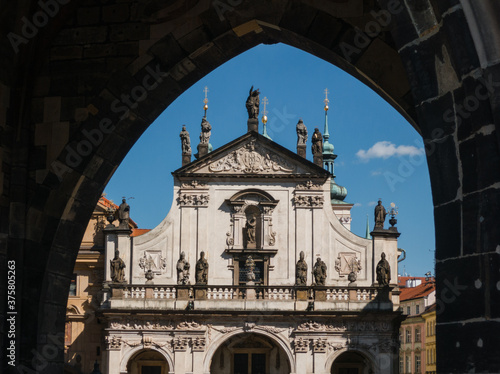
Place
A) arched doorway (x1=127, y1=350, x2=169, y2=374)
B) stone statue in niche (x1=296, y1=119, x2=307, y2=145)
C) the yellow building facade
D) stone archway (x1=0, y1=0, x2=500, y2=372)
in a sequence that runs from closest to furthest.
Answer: stone archway (x1=0, y1=0, x2=500, y2=372) < arched doorway (x1=127, y1=350, x2=169, y2=374) < stone statue in niche (x1=296, y1=119, x2=307, y2=145) < the yellow building facade

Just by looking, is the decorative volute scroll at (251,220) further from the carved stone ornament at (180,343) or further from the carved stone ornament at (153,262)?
the carved stone ornament at (180,343)

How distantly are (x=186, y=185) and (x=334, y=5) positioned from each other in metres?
27.8

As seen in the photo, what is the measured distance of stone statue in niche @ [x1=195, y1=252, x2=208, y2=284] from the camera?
31016 millimetres

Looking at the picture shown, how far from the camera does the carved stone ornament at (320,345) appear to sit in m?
30.8

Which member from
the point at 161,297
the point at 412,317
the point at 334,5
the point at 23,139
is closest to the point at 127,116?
the point at 23,139

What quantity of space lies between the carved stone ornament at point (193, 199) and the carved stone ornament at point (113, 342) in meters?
5.53

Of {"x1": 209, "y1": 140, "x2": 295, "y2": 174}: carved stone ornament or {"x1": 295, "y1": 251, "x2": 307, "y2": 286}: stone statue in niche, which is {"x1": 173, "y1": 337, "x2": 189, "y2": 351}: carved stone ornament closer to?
{"x1": 295, "y1": 251, "x2": 307, "y2": 286}: stone statue in niche

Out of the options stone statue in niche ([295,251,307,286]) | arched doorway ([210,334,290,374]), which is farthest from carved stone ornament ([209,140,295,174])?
arched doorway ([210,334,290,374])

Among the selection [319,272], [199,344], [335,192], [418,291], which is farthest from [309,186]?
[418,291]

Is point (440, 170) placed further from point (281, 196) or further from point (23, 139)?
point (281, 196)

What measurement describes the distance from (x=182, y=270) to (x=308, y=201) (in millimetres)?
5479

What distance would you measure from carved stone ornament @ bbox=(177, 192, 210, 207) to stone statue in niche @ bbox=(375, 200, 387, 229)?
20.3 feet

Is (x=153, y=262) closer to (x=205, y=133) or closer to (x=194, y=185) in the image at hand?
(x=194, y=185)

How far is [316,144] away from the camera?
33969mm
